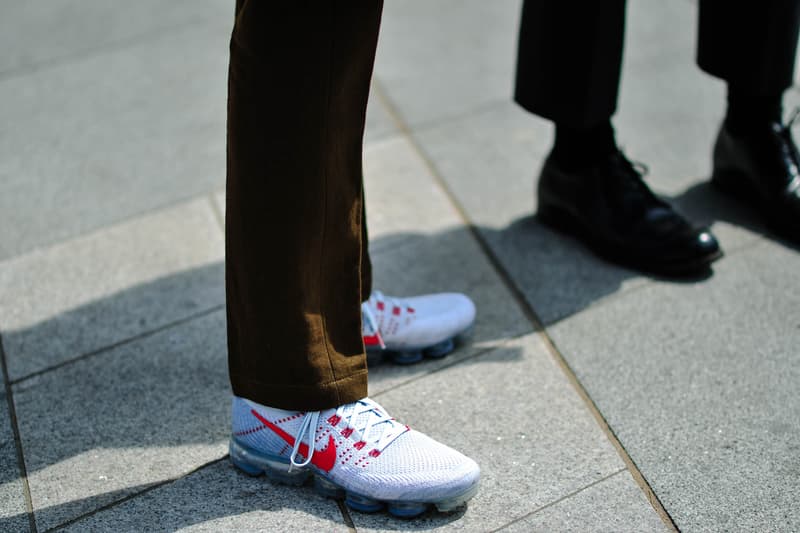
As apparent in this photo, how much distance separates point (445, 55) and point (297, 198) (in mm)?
2060

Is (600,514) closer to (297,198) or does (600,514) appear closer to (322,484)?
(322,484)

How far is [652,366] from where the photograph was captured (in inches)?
79.8

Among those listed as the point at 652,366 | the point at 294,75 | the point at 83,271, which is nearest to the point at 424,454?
the point at 652,366

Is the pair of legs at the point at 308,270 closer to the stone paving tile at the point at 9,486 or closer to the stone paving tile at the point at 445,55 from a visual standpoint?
the stone paving tile at the point at 9,486

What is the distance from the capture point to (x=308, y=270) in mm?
1509

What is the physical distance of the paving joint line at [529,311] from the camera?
1.73m

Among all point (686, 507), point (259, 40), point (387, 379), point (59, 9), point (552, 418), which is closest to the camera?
point (259, 40)

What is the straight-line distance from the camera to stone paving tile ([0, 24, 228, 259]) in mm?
2703

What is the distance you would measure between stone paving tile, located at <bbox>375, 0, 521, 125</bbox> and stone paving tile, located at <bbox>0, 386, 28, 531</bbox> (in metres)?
1.68

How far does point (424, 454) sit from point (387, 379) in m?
0.38

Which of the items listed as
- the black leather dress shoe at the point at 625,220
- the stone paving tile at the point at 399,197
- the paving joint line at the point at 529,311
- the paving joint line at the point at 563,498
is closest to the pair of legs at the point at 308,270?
the paving joint line at the point at 563,498

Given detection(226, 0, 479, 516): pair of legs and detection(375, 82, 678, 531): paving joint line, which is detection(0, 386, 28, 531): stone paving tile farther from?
detection(375, 82, 678, 531): paving joint line

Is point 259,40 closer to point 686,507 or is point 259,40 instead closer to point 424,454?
point 424,454

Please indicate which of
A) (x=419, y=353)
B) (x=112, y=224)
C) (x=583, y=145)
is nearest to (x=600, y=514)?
(x=419, y=353)
